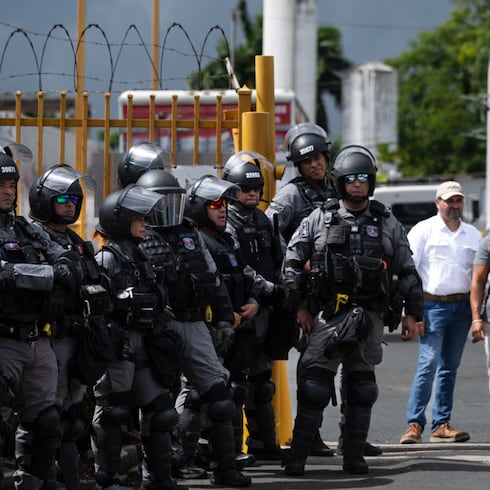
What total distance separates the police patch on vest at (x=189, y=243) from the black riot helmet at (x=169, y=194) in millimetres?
106

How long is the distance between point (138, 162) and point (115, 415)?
201 cm

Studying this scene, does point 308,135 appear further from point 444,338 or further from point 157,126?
point 444,338

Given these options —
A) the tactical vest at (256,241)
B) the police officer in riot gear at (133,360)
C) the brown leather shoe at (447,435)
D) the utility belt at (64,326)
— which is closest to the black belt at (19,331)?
the utility belt at (64,326)

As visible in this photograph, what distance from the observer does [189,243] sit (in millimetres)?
8445

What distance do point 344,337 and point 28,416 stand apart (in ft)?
7.30

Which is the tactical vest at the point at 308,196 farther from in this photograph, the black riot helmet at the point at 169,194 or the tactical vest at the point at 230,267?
the black riot helmet at the point at 169,194

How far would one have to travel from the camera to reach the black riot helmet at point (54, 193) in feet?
25.5

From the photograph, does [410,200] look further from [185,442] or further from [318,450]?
[185,442]

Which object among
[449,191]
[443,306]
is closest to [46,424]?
[443,306]

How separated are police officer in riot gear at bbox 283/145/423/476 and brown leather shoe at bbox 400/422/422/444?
187 centimetres

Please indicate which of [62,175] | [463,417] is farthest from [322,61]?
[62,175]

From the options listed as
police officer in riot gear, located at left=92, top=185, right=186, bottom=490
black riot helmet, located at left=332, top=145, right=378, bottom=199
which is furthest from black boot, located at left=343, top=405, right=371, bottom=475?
police officer in riot gear, located at left=92, top=185, right=186, bottom=490

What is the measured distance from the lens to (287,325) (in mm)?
9555

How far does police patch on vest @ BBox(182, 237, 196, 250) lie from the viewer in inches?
332
